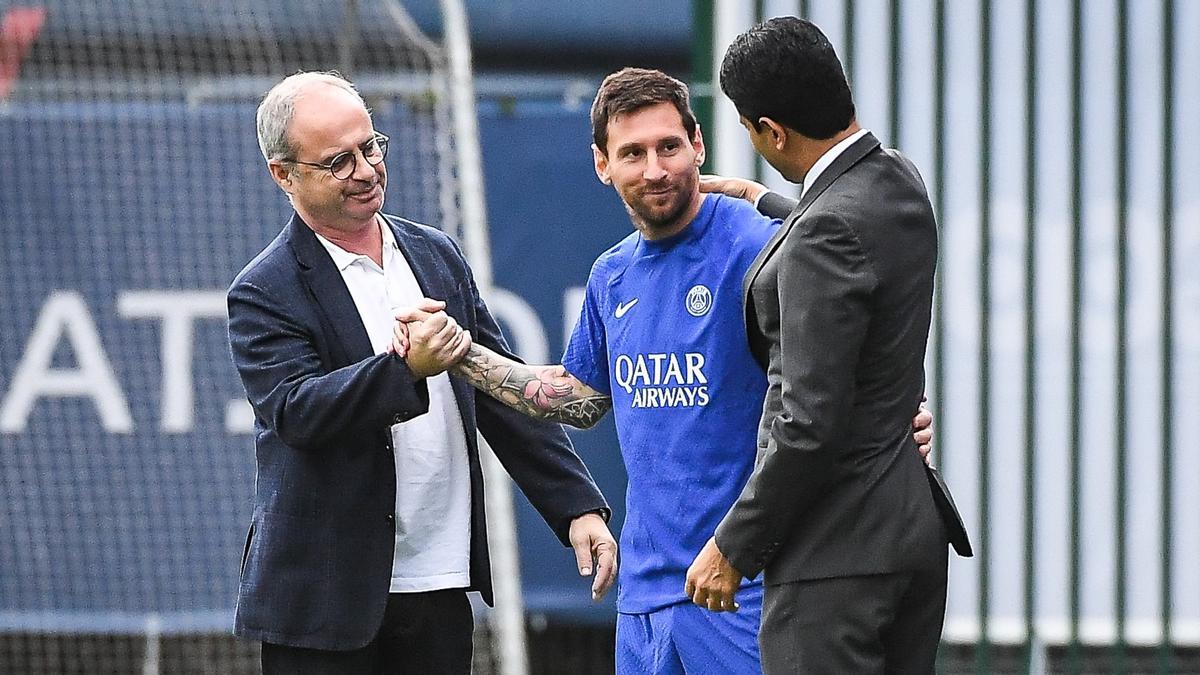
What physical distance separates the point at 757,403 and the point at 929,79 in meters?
3.01

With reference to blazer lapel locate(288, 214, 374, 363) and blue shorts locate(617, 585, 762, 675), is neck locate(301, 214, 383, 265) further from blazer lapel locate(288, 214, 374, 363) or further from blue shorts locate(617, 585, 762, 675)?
blue shorts locate(617, 585, 762, 675)

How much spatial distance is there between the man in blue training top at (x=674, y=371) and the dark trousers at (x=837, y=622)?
1.04ft

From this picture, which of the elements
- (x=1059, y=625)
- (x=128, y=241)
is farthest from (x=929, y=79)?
(x=128, y=241)

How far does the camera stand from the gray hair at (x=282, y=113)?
10.8 ft

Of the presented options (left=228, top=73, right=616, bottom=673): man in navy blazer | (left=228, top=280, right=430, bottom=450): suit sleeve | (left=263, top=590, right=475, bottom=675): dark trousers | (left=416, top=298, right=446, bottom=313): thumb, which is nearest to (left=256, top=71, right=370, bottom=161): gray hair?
(left=228, top=73, right=616, bottom=673): man in navy blazer

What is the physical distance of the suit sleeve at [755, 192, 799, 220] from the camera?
11.4 ft

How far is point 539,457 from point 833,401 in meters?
1.05

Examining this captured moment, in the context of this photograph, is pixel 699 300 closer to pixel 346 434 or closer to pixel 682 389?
pixel 682 389

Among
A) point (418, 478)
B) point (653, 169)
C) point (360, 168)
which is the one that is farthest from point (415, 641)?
point (653, 169)

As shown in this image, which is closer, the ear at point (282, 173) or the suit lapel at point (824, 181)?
the suit lapel at point (824, 181)

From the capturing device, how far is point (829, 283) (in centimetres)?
267

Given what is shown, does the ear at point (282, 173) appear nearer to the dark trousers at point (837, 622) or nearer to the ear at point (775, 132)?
the ear at point (775, 132)

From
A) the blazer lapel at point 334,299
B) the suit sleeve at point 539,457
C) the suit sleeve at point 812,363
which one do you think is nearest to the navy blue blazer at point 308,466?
the blazer lapel at point 334,299

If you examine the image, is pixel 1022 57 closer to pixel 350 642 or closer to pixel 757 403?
pixel 757 403
